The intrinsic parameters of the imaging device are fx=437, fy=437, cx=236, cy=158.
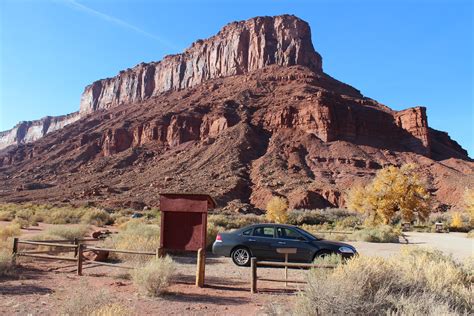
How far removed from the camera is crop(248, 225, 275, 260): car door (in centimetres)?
1386

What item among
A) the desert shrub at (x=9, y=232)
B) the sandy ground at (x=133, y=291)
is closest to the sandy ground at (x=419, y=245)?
the sandy ground at (x=133, y=291)

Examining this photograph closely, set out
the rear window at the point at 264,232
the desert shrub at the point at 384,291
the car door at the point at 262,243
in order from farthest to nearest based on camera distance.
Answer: the rear window at the point at 264,232 < the car door at the point at 262,243 < the desert shrub at the point at 384,291

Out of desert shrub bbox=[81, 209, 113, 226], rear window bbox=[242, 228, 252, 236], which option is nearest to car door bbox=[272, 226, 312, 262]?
rear window bbox=[242, 228, 252, 236]

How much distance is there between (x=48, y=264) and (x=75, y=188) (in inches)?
2835

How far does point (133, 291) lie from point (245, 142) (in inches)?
2957

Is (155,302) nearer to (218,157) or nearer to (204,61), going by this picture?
(218,157)

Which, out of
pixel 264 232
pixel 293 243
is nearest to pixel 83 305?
pixel 293 243

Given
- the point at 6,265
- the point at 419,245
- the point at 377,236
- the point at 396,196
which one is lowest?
the point at 6,265

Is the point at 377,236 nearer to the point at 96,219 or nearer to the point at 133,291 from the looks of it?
the point at 133,291

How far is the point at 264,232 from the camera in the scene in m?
14.4

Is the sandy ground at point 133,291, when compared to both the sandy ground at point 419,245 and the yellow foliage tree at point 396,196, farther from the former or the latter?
the yellow foliage tree at point 396,196

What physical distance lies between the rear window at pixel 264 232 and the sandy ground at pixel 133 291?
1.10m

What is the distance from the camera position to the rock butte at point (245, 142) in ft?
240

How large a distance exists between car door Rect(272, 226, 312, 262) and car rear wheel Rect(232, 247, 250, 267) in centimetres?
108
